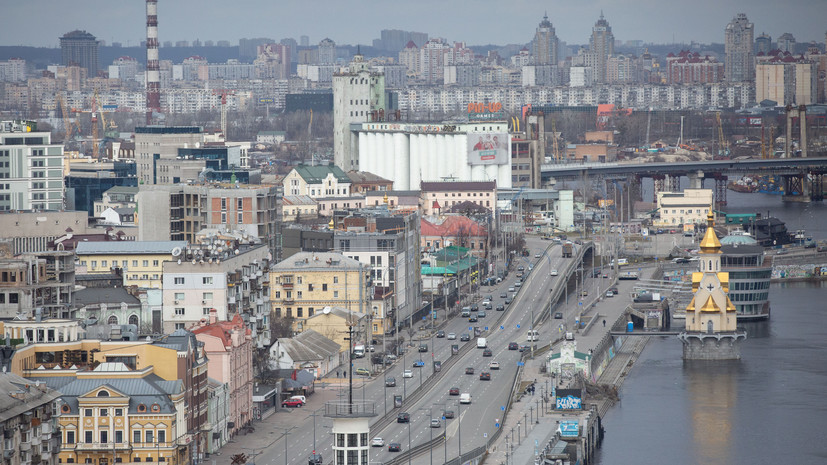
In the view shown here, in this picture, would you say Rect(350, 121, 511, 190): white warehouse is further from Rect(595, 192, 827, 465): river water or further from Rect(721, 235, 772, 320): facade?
Rect(721, 235, 772, 320): facade

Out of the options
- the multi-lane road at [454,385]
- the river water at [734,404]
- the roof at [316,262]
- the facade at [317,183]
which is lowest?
the river water at [734,404]

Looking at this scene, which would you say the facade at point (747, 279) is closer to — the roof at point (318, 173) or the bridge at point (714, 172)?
the roof at point (318, 173)

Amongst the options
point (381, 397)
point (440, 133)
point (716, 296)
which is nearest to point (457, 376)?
point (381, 397)

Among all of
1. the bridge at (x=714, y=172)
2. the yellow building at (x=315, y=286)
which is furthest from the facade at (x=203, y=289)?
the bridge at (x=714, y=172)

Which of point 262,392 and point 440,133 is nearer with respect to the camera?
point 262,392

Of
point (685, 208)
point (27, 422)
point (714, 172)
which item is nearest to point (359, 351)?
point (27, 422)

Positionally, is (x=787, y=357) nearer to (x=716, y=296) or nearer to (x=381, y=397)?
(x=716, y=296)
